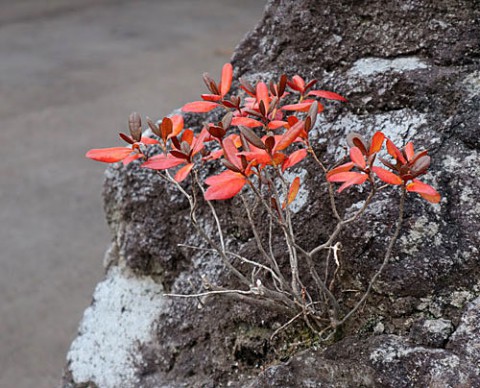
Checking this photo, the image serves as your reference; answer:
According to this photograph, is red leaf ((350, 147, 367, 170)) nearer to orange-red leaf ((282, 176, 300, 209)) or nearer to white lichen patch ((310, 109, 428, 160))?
orange-red leaf ((282, 176, 300, 209))

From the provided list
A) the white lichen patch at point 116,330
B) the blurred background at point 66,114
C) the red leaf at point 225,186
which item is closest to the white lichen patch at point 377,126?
the red leaf at point 225,186

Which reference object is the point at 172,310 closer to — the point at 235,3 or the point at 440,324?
the point at 440,324

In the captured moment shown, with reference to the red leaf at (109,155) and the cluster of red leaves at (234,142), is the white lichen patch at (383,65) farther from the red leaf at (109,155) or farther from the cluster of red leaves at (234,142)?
the red leaf at (109,155)

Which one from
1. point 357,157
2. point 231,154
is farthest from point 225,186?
point 357,157

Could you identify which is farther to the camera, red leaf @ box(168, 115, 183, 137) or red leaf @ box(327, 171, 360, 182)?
red leaf @ box(168, 115, 183, 137)

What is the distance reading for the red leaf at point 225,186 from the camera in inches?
23.6

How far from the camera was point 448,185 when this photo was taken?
76 centimetres

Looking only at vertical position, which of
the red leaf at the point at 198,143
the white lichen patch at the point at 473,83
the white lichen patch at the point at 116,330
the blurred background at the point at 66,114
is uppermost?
the white lichen patch at the point at 473,83

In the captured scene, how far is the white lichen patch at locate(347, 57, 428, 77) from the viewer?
86 centimetres

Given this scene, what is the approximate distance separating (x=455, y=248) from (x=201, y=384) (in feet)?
1.22

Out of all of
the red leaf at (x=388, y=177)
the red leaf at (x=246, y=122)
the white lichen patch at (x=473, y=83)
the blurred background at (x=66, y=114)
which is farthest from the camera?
the blurred background at (x=66, y=114)

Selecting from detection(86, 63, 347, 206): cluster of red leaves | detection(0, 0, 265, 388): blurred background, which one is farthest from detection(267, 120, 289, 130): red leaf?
detection(0, 0, 265, 388): blurred background

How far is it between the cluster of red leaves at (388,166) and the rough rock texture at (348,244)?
14cm

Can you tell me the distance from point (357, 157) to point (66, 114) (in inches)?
95.2
